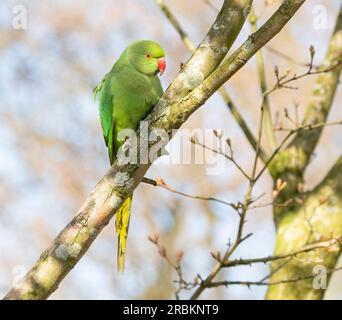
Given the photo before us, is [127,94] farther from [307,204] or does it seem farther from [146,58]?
[307,204]

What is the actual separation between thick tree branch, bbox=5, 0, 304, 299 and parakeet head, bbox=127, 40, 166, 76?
5.15 ft

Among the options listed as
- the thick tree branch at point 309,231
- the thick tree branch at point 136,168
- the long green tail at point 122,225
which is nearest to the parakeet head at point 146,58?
the long green tail at point 122,225

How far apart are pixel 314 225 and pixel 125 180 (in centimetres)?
158

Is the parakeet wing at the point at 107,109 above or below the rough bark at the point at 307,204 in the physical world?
above

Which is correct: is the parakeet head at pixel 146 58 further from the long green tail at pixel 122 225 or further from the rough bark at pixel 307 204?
the rough bark at pixel 307 204

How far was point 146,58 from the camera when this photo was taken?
14.9ft

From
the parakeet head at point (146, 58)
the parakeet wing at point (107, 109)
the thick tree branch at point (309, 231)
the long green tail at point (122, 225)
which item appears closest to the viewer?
the thick tree branch at point (309, 231)

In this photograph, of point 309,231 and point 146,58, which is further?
point 146,58

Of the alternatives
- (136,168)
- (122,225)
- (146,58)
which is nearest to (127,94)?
(146,58)

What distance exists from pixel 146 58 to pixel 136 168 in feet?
6.12

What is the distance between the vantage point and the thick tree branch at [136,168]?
8.75 ft

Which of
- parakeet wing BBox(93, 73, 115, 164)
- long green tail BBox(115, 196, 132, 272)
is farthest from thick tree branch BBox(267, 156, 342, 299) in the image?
parakeet wing BBox(93, 73, 115, 164)
